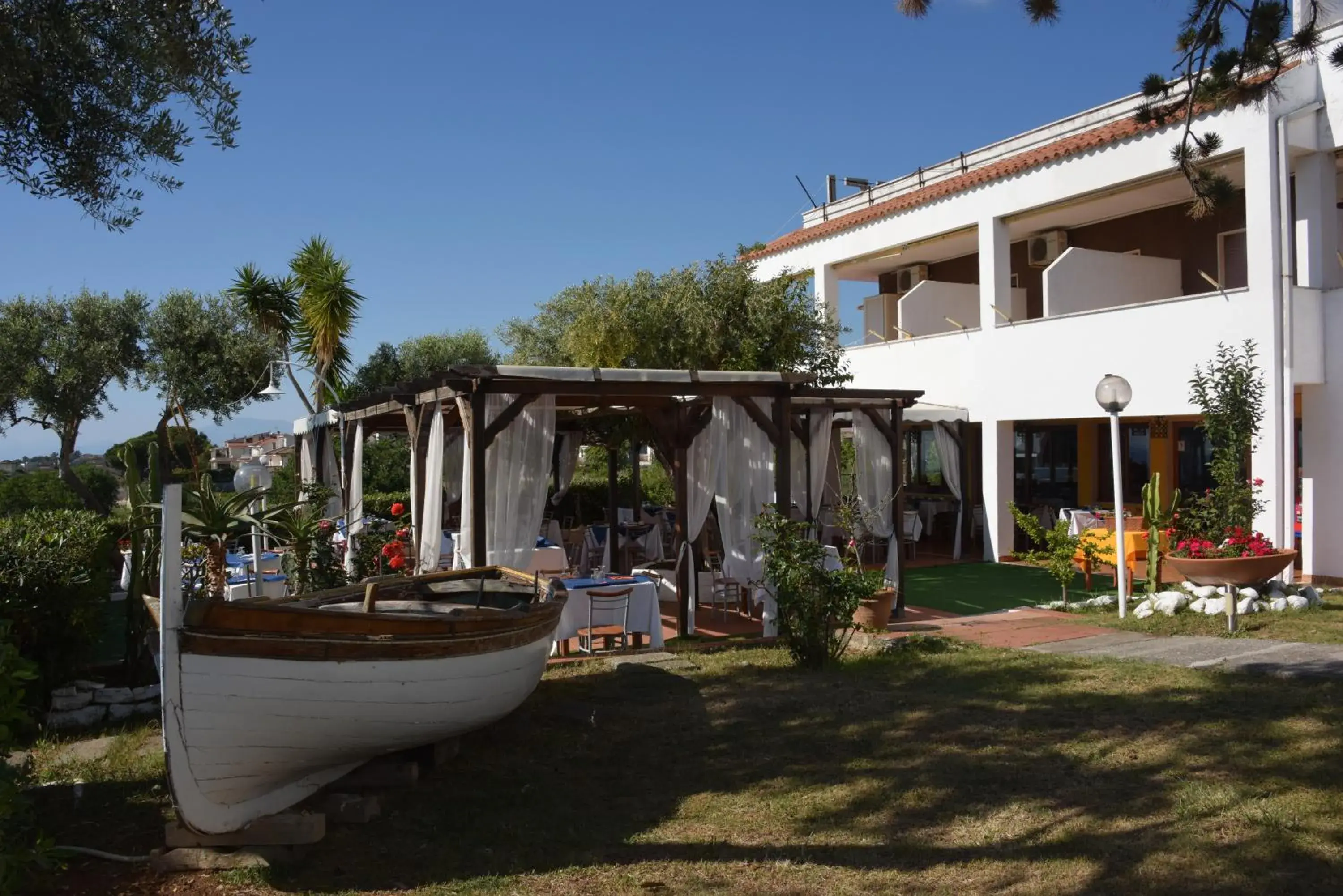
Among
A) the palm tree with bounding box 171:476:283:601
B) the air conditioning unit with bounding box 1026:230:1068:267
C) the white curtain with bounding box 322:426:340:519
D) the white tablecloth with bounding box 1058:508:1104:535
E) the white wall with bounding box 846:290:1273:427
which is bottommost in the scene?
the white tablecloth with bounding box 1058:508:1104:535

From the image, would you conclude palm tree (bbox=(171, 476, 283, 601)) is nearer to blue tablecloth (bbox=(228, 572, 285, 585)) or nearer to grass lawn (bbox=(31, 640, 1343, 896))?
grass lawn (bbox=(31, 640, 1343, 896))

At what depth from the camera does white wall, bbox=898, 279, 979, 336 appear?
56.7ft

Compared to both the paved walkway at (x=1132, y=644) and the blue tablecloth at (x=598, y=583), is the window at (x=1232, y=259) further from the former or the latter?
the blue tablecloth at (x=598, y=583)

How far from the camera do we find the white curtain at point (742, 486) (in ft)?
32.3

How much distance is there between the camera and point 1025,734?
→ 6117 millimetres

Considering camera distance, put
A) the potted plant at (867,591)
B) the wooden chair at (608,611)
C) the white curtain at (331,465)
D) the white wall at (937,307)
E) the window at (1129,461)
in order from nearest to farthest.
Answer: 1. the potted plant at (867,591)
2. the wooden chair at (608,611)
3. the white curtain at (331,465)
4. the window at (1129,461)
5. the white wall at (937,307)

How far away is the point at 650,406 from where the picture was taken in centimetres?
1041

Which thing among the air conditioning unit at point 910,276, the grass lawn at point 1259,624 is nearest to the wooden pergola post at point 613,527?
the grass lawn at point 1259,624

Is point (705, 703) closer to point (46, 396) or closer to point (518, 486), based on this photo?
point (518, 486)

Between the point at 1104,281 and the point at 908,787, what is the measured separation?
1140cm

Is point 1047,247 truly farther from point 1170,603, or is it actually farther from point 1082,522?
point 1170,603

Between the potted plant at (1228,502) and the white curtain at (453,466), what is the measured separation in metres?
10.2

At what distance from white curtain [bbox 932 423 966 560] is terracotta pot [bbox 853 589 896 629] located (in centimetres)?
637

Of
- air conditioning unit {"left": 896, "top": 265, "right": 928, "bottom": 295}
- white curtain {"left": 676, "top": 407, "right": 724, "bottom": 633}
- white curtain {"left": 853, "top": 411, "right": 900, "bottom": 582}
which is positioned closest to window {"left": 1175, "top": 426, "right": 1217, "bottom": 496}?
air conditioning unit {"left": 896, "top": 265, "right": 928, "bottom": 295}
